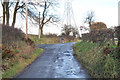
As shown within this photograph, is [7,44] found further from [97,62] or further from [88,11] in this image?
[88,11]

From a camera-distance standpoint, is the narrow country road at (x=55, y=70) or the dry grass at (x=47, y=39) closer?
the narrow country road at (x=55, y=70)

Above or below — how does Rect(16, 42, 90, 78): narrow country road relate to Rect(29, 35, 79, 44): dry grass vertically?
below

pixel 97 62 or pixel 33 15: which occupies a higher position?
pixel 33 15

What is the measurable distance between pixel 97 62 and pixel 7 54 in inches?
232

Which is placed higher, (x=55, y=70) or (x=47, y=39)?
(x=47, y=39)

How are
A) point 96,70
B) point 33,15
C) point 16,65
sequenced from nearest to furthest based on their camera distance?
1. point 96,70
2. point 16,65
3. point 33,15

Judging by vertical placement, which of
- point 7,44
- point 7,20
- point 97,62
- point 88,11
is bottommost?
point 97,62

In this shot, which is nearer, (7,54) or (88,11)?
(7,54)

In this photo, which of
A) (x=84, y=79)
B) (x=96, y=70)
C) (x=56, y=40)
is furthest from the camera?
(x=56, y=40)

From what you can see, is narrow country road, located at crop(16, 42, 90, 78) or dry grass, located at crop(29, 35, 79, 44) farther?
dry grass, located at crop(29, 35, 79, 44)

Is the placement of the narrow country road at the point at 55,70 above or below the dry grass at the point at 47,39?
below

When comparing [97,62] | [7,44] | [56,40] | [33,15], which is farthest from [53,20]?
[97,62]

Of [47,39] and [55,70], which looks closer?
[55,70]

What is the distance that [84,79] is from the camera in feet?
27.8
